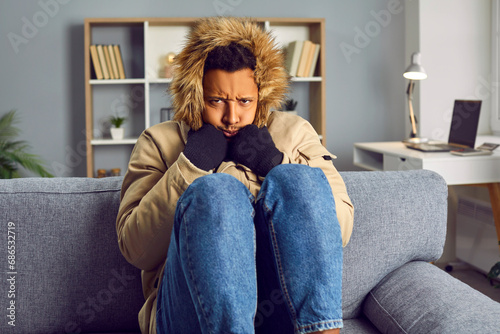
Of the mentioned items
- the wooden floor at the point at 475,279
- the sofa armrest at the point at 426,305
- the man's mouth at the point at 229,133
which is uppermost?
the man's mouth at the point at 229,133

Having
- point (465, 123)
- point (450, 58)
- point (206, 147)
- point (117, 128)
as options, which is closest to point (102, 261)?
point (206, 147)

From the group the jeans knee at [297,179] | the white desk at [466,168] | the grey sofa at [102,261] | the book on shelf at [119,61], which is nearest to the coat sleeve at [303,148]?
the grey sofa at [102,261]

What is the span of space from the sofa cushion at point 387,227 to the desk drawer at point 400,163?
3.78 feet

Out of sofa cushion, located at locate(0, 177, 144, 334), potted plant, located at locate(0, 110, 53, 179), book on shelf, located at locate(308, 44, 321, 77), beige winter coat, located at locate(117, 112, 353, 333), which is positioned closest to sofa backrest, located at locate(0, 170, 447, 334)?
sofa cushion, located at locate(0, 177, 144, 334)

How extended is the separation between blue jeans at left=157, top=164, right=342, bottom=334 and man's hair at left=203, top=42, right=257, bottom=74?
392mm

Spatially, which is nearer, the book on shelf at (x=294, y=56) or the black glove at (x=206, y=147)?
the black glove at (x=206, y=147)

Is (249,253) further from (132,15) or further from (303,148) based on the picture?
(132,15)

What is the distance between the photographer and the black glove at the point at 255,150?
1.23 metres

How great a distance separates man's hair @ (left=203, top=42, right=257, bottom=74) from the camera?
1.31 metres

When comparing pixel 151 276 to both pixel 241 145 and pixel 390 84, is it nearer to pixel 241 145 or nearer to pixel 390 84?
pixel 241 145

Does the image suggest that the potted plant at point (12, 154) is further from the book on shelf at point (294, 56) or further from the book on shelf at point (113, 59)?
the book on shelf at point (294, 56)

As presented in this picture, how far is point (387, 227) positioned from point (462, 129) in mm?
1641

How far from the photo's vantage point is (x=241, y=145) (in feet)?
4.13

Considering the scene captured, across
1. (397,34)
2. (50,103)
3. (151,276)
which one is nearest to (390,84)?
(397,34)
